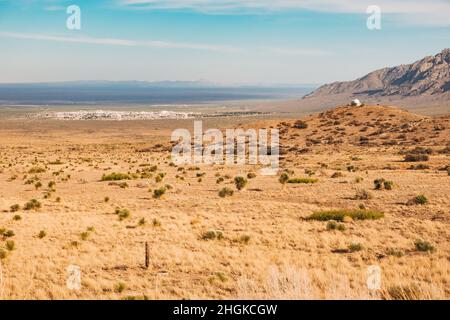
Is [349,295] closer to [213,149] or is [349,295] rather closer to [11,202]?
[11,202]

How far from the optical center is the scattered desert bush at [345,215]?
2055cm

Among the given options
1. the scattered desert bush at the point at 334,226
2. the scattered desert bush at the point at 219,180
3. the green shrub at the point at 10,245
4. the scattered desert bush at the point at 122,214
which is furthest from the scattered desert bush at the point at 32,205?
the scattered desert bush at the point at 334,226

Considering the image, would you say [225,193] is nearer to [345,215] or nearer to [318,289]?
[345,215]

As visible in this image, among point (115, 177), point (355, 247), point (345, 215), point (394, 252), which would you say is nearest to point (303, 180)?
point (345, 215)

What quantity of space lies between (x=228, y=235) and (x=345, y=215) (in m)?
5.69

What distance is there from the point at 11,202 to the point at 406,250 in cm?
2112

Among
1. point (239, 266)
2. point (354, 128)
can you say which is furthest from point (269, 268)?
point (354, 128)

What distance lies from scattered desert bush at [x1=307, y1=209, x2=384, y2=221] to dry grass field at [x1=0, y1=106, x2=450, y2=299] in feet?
0.17

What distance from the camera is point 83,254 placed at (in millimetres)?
15625

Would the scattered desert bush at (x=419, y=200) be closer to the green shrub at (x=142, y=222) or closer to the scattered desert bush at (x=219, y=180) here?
the green shrub at (x=142, y=222)

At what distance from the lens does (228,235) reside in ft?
59.5

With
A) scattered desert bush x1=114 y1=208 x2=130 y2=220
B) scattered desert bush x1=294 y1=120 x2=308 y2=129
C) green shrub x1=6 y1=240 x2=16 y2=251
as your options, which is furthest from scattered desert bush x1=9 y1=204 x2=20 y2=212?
scattered desert bush x1=294 y1=120 x2=308 y2=129

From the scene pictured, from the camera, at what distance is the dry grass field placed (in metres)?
12.0
